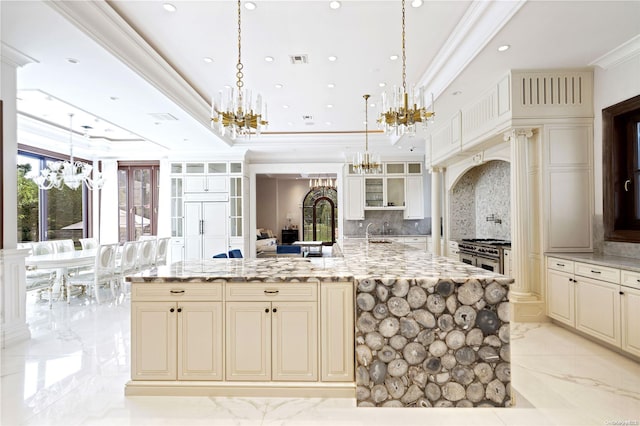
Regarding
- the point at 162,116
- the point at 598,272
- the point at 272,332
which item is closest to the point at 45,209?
the point at 162,116

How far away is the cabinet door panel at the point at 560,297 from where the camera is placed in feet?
11.4

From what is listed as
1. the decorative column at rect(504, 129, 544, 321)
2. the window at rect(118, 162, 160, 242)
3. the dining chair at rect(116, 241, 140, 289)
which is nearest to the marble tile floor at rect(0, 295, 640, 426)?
the decorative column at rect(504, 129, 544, 321)

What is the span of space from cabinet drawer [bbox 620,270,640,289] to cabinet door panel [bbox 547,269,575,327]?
602 mm

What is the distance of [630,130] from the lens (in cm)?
350

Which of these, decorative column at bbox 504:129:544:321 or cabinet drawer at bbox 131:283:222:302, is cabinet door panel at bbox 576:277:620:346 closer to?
decorative column at bbox 504:129:544:321

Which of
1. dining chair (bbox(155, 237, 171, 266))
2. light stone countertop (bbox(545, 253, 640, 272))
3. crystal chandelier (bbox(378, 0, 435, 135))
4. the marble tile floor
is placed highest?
crystal chandelier (bbox(378, 0, 435, 135))

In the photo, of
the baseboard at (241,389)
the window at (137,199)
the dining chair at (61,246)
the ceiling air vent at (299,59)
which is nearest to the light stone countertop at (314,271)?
the baseboard at (241,389)

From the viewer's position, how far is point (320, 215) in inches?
503

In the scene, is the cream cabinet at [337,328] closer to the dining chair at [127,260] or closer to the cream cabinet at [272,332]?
the cream cabinet at [272,332]

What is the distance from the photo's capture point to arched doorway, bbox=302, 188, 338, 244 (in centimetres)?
1270

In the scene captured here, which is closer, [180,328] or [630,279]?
[180,328]

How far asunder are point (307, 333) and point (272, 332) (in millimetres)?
247

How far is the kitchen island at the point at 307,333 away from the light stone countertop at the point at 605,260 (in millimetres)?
1498

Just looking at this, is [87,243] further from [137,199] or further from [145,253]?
[137,199]
